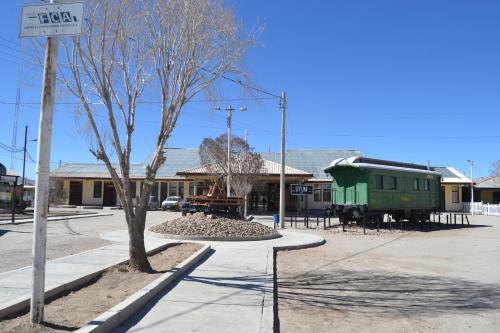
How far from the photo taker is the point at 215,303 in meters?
7.02

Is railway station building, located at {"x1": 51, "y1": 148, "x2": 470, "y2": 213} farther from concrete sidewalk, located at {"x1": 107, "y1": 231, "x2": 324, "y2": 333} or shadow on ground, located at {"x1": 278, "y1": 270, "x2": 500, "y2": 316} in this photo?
concrete sidewalk, located at {"x1": 107, "y1": 231, "x2": 324, "y2": 333}

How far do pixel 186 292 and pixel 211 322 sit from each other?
67.9 inches

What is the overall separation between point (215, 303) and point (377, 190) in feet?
66.1

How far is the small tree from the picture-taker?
35531mm

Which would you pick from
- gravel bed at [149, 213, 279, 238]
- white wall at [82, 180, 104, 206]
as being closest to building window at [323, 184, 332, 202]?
white wall at [82, 180, 104, 206]

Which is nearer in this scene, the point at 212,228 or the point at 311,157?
the point at 212,228

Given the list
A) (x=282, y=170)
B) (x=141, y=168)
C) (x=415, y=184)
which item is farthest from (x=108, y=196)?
(x=415, y=184)

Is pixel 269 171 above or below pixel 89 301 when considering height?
above

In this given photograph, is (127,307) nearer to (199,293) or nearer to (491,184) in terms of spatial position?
(199,293)

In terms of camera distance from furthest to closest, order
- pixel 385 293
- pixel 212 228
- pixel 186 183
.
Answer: pixel 186 183, pixel 212 228, pixel 385 293

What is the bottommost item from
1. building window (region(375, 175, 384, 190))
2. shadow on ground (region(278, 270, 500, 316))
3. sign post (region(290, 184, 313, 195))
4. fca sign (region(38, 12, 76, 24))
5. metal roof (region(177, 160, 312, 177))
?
shadow on ground (region(278, 270, 500, 316))

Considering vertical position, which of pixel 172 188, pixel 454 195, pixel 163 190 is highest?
pixel 172 188

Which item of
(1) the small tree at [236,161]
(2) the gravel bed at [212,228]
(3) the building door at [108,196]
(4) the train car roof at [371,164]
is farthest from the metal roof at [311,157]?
(2) the gravel bed at [212,228]

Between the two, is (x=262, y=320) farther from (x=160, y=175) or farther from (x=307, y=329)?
(x=160, y=175)
